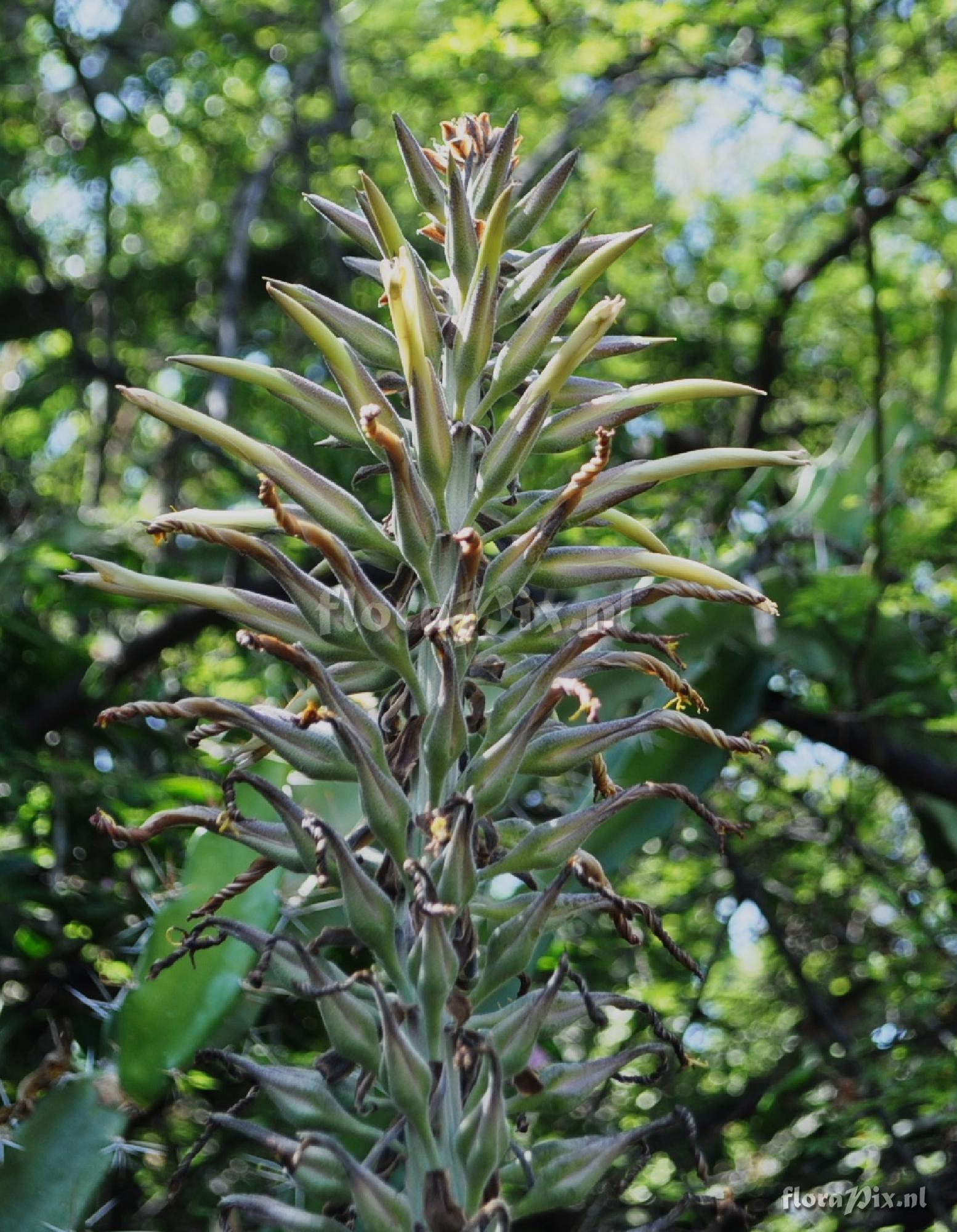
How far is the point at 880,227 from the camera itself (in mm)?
6699

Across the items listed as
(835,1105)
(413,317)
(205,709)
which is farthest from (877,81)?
(205,709)

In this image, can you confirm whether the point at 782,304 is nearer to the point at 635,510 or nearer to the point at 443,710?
the point at 635,510

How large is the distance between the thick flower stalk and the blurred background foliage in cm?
43

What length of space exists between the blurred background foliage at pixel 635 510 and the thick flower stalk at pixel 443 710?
426 mm

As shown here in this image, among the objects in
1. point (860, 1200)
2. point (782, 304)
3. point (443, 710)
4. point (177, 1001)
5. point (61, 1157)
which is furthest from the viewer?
point (782, 304)

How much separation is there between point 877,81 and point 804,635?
8.50 feet

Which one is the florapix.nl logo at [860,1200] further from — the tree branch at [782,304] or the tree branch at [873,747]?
the tree branch at [782,304]

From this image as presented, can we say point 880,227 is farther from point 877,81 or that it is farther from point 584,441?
point 584,441

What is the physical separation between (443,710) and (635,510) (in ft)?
9.66

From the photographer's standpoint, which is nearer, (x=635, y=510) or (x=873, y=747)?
(x=873, y=747)

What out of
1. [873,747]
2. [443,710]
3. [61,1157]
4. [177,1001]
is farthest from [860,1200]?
[443,710]

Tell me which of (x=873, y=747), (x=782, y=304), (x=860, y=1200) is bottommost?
(x=860, y=1200)

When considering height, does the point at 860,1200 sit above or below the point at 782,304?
below

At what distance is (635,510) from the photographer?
13.8 ft
